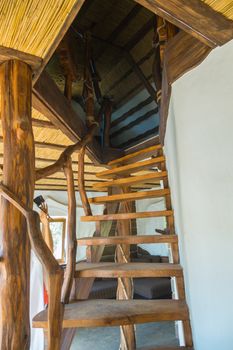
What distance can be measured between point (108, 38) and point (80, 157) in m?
2.39

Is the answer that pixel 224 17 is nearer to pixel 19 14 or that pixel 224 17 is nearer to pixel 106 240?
pixel 19 14

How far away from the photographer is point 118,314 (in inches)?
55.1

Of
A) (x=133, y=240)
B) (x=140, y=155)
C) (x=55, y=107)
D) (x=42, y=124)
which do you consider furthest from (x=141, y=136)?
(x=133, y=240)

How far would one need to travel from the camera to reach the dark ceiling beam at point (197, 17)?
97cm

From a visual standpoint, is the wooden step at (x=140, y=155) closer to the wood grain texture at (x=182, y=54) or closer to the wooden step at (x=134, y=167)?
the wooden step at (x=134, y=167)

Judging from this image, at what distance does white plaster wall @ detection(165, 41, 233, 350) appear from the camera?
104 centimetres

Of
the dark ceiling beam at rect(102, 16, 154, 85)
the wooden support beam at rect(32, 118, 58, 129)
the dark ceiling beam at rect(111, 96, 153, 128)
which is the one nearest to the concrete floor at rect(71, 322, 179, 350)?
the wooden support beam at rect(32, 118, 58, 129)

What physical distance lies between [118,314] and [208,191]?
0.80 metres

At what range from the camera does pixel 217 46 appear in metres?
1.10

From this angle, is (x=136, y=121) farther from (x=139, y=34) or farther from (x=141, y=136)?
(x=139, y=34)

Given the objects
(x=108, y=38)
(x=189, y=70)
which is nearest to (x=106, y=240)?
(x=189, y=70)

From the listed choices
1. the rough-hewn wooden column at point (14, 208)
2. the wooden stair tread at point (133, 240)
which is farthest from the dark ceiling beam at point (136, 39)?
the wooden stair tread at point (133, 240)

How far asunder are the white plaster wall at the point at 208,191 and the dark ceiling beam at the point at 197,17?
0.21ft

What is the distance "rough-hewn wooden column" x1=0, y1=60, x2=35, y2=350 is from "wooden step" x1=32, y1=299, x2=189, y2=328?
9.4 inches
